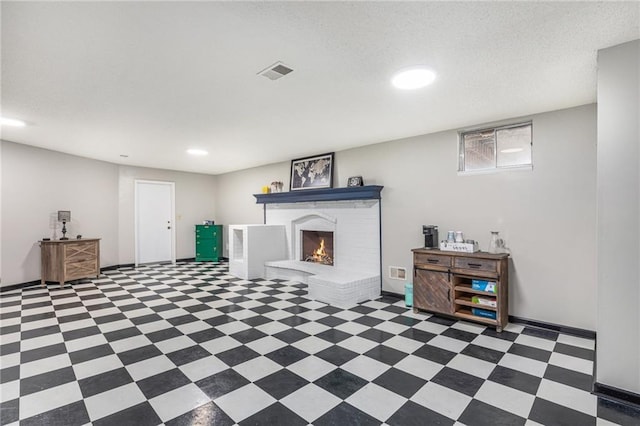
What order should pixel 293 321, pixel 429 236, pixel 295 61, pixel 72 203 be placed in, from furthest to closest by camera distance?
1. pixel 72 203
2. pixel 429 236
3. pixel 293 321
4. pixel 295 61

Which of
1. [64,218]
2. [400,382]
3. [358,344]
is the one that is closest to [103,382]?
[358,344]

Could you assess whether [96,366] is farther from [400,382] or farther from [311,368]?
[400,382]

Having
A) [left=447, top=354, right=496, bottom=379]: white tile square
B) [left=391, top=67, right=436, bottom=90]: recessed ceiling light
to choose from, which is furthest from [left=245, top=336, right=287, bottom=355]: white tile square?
[left=391, top=67, right=436, bottom=90]: recessed ceiling light

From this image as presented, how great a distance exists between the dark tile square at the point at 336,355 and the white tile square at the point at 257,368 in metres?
0.41

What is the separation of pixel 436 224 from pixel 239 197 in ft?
16.8

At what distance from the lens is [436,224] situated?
416cm

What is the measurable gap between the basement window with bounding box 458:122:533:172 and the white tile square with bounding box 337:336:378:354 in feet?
8.09

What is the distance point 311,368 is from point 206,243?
6104mm

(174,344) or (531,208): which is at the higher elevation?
(531,208)

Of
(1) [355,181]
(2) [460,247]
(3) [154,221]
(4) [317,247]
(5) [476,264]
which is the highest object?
(1) [355,181]

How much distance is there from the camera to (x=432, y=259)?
371 centimetres

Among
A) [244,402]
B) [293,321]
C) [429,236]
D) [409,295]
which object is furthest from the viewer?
[409,295]

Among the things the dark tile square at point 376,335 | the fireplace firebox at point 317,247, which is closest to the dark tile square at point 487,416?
the dark tile square at point 376,335

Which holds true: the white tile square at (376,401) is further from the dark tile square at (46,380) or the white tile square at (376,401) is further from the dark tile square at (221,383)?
the dark tile square at (46,380)
